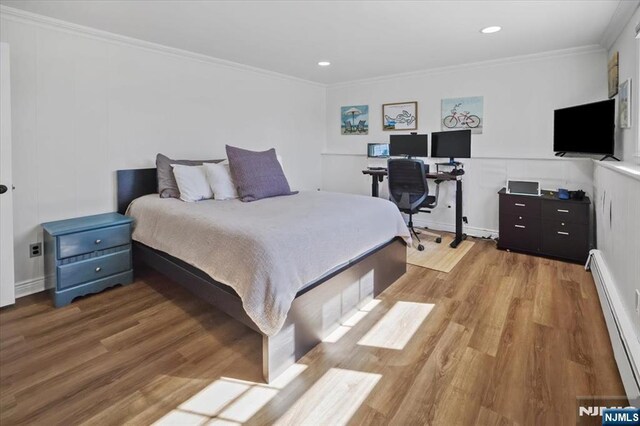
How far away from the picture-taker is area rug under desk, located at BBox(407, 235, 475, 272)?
12.1 ft

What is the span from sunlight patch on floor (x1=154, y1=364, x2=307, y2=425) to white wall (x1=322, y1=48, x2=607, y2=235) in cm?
379

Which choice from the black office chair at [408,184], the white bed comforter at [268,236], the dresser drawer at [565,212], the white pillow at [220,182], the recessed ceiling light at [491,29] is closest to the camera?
the white bed comforter at [268,236]

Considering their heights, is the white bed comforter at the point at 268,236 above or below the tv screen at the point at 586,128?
below

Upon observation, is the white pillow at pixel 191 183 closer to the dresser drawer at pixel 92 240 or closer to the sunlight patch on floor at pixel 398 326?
the dresser drawer at pixel 92 240

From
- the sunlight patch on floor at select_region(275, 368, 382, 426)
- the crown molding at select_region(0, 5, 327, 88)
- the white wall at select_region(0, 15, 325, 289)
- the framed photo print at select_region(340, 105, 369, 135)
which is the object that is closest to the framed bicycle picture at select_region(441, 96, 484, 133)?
the framed photo print at select_region(340, 105, 369, 135)

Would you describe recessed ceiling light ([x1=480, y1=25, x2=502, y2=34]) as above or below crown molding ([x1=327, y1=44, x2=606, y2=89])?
below

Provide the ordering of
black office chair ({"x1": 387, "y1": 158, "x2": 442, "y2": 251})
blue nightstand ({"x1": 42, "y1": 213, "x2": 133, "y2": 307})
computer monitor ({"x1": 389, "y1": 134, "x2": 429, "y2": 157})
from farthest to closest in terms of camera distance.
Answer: computer monitor ({"x1": 389, "y1": 134, "x2": 429, "y2": 157})
black office chair ({"x1": 387, "y1": 158, "x2": 442, "y2": 251})
blue nightstand ({"x1": 42, "y1": 213, "x2": 133, "y2": 307})

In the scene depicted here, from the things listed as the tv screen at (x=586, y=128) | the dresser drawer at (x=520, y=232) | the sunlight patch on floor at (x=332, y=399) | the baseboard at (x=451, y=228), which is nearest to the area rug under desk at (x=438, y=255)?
the baseboard at (x=451, y=228)

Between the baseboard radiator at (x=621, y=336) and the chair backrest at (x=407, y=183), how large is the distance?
1891mm

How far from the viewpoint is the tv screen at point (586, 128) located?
3004 mm

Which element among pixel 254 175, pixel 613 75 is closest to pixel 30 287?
pixel 254 175

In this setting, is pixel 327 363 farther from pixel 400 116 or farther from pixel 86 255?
pixel 400 116

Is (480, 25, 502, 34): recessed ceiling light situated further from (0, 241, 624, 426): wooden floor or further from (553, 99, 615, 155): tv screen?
(0, 241, 624, 426): wooden floor

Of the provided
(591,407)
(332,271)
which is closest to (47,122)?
(332,271)
